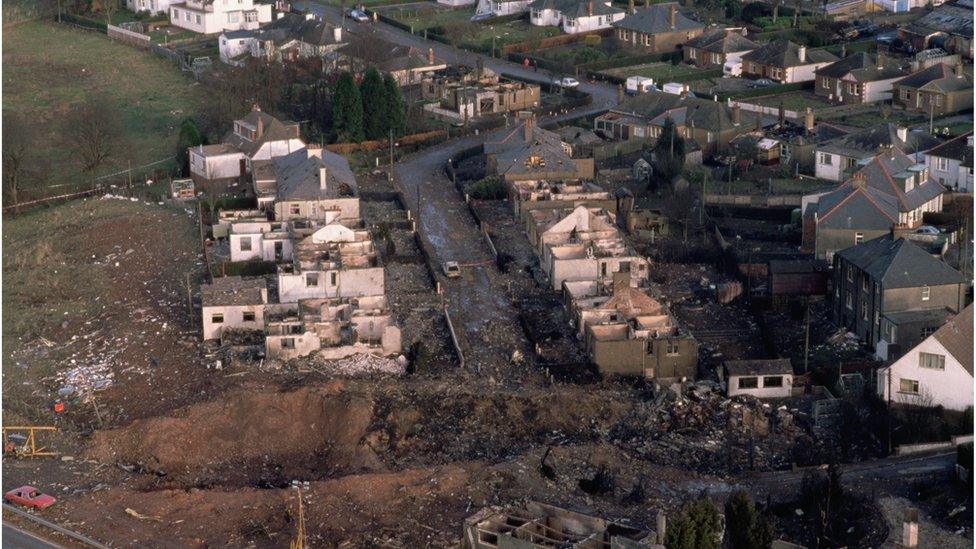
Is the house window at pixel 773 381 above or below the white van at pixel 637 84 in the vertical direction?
above

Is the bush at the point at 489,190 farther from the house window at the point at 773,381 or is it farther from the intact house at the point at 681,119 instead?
the house window at the point at 773,381

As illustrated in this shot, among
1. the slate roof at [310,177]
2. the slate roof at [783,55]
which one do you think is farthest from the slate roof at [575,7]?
the slate roof at [310,177]

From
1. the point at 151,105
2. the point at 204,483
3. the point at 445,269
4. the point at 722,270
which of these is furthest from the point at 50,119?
the point at 204,483

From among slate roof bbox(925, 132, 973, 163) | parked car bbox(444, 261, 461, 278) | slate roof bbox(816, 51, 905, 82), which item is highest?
slate roof bbox(925, 132, 973, 163)

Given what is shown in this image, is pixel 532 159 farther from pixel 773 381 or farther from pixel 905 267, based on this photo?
pixel 773 381

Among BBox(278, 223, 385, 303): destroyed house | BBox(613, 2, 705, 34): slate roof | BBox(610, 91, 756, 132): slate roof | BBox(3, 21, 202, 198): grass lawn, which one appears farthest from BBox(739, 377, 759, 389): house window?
BBox(613, 2, 705, 34): slate roof

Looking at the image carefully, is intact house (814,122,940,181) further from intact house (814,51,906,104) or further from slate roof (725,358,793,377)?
slate roof (725,358,793,377)

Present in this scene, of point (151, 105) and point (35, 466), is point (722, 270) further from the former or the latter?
point (151, 105)
